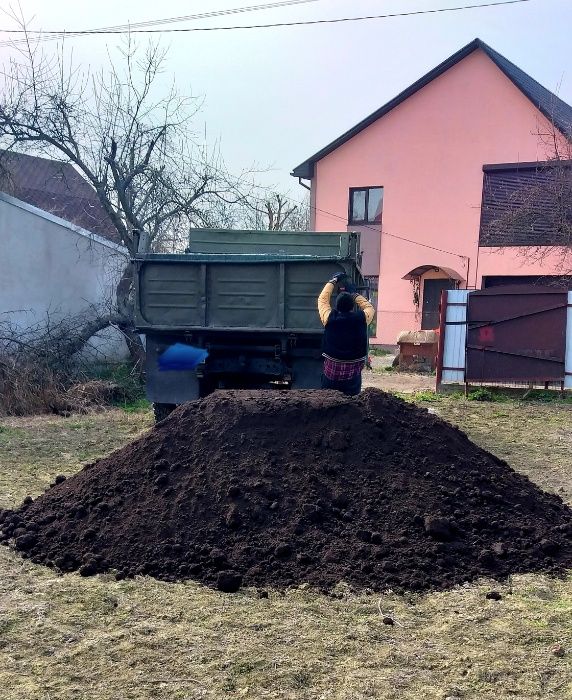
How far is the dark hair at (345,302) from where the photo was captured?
7105 mm

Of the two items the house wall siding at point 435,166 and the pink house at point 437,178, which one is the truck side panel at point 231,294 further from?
the house wall siding at point 435,166

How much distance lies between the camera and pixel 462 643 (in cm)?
342

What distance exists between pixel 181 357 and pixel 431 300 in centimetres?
1667

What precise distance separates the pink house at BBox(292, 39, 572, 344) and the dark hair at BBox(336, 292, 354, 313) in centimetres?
1482

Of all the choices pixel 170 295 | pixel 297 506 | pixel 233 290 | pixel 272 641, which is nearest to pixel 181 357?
pixel 170 295

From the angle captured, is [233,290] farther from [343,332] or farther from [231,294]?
[343,332]

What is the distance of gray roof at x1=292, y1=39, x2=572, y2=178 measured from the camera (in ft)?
69.3

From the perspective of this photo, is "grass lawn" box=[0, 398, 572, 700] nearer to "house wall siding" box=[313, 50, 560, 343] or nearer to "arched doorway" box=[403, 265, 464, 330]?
"arched doorway" box=[403, 265, 464, 330]

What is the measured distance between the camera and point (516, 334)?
42.5 feet

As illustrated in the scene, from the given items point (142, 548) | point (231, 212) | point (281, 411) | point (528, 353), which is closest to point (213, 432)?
point (281, 411)

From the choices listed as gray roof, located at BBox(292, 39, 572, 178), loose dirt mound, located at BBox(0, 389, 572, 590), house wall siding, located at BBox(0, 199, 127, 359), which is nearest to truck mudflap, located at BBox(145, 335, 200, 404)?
loose dirt mound, located at BBox(0, 389, 572, 590)

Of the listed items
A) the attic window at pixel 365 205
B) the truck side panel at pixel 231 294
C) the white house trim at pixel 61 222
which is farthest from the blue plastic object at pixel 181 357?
the attic window at pixel 365 205

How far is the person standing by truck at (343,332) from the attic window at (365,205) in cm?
1762

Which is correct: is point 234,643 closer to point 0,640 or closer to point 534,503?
point 0,640
